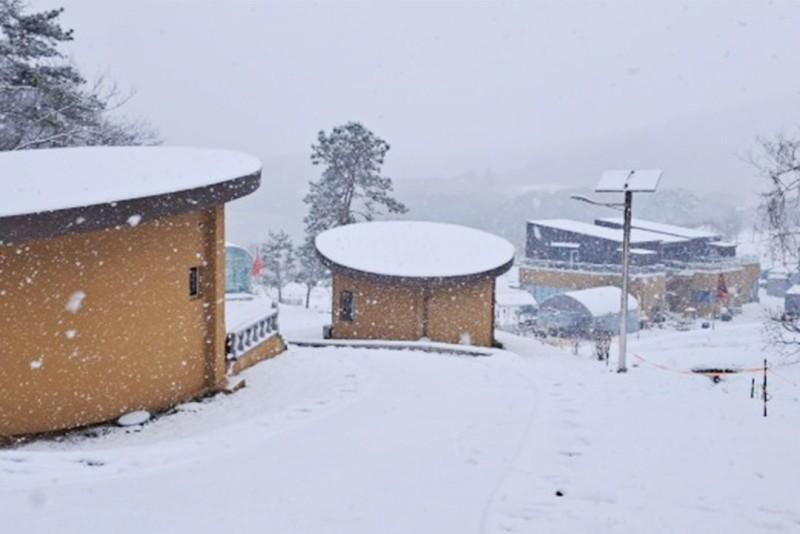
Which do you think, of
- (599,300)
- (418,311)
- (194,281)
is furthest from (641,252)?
(194,281)

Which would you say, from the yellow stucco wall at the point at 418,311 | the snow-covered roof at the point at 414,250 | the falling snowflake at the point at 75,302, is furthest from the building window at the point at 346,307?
the falling snowflake at the point at 75,302

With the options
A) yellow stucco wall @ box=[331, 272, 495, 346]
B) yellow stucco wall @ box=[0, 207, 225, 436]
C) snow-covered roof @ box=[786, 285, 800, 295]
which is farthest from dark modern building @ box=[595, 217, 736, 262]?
yellow stucco wall @ box=[0, 207, 225, 436]

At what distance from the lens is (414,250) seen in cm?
2406

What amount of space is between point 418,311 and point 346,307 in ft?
9.18

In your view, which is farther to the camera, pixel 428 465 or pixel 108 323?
pixel 108 323

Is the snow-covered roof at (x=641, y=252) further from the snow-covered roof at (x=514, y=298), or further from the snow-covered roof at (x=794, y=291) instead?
the snow-covered roof at (x=794, y=291)

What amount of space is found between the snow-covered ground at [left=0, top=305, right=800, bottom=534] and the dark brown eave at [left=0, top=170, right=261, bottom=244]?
2772 mm

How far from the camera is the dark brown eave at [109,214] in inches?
339

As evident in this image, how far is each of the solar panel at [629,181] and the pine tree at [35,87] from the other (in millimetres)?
18015

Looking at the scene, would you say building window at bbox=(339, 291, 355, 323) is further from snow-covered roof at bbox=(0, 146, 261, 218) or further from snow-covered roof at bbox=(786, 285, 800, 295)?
snow-covered roof at bbox=(786, 285, 800, 295)

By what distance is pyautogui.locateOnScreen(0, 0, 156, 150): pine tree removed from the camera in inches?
974

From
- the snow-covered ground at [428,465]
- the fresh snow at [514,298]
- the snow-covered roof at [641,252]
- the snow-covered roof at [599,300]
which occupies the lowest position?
the fresh snow at [514,298]

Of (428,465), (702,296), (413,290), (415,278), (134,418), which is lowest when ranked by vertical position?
(702,296)

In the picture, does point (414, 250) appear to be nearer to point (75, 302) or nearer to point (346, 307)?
point (346, 307)
